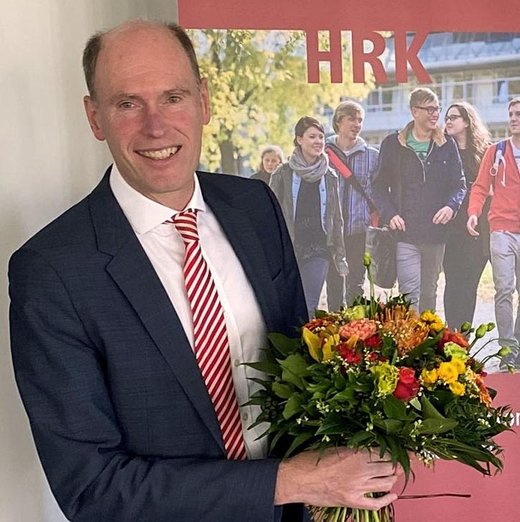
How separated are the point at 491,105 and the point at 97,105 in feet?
3.69

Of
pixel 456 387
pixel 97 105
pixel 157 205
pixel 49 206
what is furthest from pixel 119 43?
pixel 456 387

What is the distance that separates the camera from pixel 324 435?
1.40 meters

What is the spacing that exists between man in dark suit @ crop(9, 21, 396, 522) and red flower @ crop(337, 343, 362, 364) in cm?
21

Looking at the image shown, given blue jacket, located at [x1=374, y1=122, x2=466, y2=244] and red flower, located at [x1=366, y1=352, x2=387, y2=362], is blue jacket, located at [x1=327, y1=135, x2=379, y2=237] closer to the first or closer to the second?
blue jacket, located at [x1=374, y1=122, x2=466, y2=244]

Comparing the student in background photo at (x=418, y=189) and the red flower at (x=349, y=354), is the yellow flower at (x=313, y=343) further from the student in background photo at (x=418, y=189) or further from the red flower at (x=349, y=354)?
the student in background photo at (x=418, y=189)

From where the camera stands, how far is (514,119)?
7.30 ft

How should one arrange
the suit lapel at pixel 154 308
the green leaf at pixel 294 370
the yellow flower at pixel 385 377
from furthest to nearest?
the suit lapel at pixel 154 308
the green leaf at pixel 294 370
the yellow flower at pixel 385 377

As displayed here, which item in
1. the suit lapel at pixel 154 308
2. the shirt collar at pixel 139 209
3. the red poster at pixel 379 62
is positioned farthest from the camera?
the red poster at pixel 379 62

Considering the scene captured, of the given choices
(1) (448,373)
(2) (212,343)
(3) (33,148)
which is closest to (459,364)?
(1) (448,373)

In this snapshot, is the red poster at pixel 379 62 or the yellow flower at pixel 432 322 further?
the red poster at pixel 379 62

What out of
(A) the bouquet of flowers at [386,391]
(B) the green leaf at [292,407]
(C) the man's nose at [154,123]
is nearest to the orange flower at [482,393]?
(A) the bouquet of flowers at [386,391]

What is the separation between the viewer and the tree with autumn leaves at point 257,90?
84.7 inches

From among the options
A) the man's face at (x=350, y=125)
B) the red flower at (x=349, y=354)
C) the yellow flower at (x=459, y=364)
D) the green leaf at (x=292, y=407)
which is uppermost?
the man's face at (x=350, y=125)

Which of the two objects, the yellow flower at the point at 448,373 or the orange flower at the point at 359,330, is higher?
the orange flower at the point at 359,330
